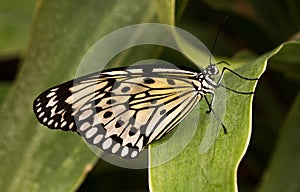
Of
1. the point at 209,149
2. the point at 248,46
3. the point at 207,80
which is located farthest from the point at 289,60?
the point at 248,46

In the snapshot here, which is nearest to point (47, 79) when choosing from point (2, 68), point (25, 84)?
point (25, 84)

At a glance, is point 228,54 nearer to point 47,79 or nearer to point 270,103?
point 270,103

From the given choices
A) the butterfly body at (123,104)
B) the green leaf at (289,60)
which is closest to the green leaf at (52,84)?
the butterfly body at (123,104)

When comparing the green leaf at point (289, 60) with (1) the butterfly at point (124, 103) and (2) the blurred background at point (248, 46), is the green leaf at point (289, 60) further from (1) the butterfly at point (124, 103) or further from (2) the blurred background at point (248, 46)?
(2) the blurred background at point (248, 46)

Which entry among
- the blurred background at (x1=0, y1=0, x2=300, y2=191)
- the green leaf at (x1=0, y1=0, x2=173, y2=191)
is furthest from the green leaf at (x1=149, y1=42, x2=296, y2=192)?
the blurred background at (x1=0, y1=0, x2=300, y2=191)

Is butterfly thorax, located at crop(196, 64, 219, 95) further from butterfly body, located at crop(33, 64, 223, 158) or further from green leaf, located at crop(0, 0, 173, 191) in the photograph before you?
green leaf, located at crop(0, 0, 173, 191)
